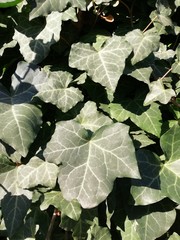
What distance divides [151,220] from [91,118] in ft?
1.16

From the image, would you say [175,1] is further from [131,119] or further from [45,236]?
[45,236]

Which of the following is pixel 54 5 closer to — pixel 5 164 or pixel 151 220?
pixel 5 164

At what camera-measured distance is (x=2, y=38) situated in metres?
1.38

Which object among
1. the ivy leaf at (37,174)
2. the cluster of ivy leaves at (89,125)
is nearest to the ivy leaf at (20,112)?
the cluster of ivy leaves at (89,125)

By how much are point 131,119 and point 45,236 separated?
0.50 meters

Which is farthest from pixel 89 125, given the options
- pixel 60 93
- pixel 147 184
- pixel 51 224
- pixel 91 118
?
pixel 51 224

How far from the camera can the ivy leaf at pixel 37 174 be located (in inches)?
45.1

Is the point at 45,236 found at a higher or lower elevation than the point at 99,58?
lower

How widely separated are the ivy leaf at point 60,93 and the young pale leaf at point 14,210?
1.00ft

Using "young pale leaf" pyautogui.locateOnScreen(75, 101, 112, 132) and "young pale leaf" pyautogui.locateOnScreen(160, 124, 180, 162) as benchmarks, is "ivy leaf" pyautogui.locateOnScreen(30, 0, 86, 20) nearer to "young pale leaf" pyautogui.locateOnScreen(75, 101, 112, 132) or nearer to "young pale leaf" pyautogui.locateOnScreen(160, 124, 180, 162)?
"young pale leaf" pyautogui.locateOnScreen(75, 101, 112, 132)

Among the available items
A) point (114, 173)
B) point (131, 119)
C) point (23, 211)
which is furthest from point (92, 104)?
point (23, 211)

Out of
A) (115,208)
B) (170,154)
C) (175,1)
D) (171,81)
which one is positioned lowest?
(115,208)

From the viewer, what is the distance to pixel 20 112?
1128 mm

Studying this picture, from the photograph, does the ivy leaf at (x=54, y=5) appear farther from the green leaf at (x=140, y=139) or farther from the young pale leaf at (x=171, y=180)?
the young pale leaf at (x=171, y=180)
